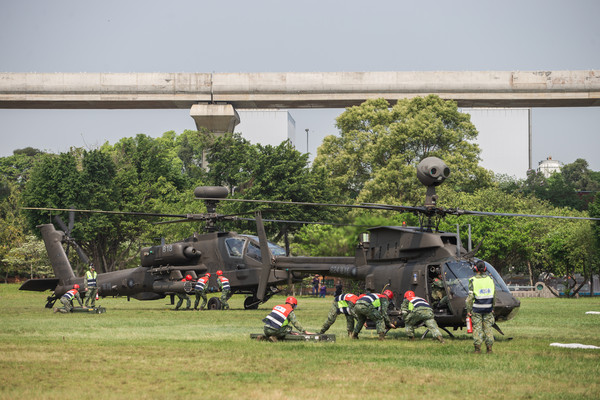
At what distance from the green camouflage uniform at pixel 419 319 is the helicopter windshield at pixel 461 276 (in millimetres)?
1104

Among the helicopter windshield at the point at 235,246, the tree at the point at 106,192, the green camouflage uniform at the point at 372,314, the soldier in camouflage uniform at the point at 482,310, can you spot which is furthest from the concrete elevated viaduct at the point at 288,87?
the soldier in camouflage uniform at the point at 482,310

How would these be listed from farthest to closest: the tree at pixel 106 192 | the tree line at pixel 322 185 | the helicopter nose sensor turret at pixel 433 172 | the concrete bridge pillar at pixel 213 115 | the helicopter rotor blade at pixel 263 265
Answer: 1. the concrete bridge pillar at pixel 213 115
2. the tree at pixel 106 192
3. the tree line at pixel 322 185
4. the helicopter rotor blade at pixel 263 265
5. the helicopter nose sensor turret at pixel 433 172

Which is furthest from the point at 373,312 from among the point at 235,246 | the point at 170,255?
the point at 170,255

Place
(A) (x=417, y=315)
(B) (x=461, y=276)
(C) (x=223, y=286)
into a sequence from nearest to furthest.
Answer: (A) (x=417, y=315) → (B) (x=461, y=276) → (C) (x=223, y=286)

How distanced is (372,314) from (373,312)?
59 mm

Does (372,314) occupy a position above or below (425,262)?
below

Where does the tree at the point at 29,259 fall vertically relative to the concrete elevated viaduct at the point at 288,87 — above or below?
below

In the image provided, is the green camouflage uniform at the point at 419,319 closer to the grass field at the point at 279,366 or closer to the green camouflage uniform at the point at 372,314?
the grass field at the point at 279,366

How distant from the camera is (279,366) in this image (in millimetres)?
14508

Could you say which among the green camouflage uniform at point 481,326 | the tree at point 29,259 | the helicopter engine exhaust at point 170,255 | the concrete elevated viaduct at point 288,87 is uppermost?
the concrete elevated viaduct at point 288,87

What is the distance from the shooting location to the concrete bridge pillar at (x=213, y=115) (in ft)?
242

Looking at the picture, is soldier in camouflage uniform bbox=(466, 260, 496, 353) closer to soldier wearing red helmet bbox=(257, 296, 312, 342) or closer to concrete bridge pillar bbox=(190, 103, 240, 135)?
soldier wearing red helmet bbox=(257, 296, 312, 342)

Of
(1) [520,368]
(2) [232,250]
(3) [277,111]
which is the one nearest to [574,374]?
(1) [520,368]

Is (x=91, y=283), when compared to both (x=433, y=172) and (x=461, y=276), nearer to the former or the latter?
(x=433, y=172)
